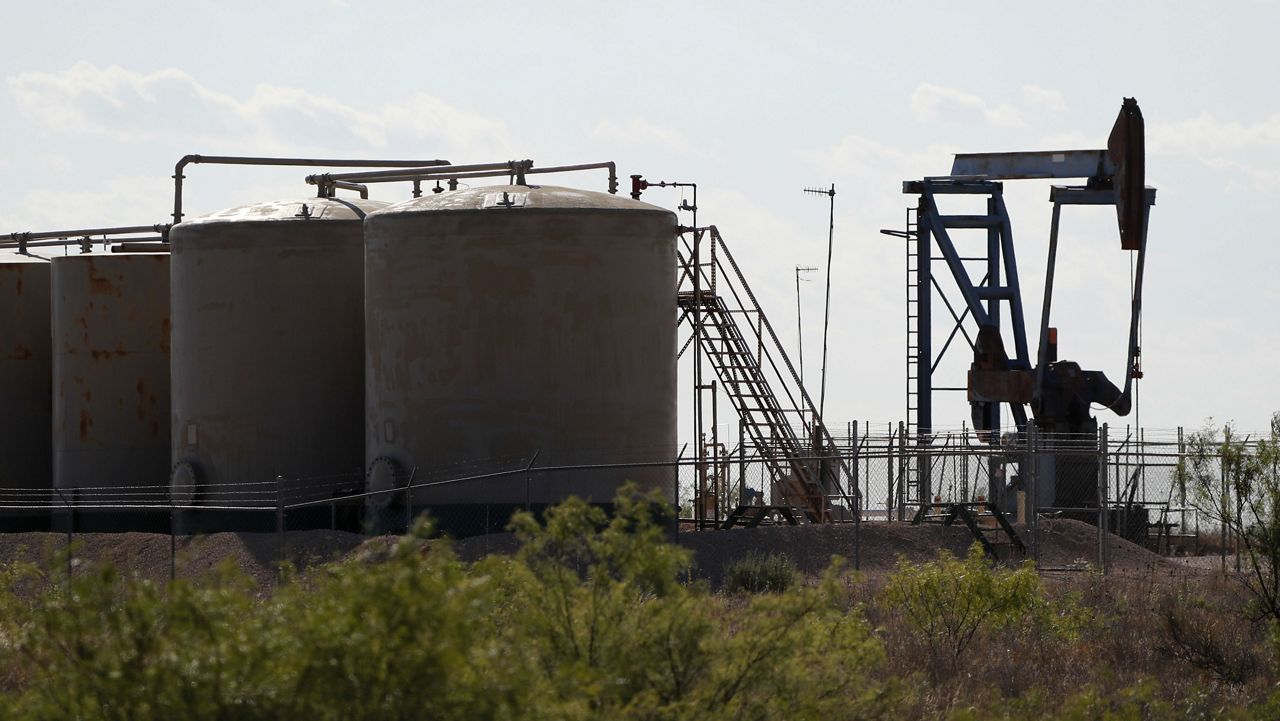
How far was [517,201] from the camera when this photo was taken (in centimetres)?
2536

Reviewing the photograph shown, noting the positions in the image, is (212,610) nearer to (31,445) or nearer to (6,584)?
(6,584)

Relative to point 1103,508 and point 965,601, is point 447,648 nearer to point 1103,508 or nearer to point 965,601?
point 965,601

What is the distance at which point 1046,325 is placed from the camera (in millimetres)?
34344

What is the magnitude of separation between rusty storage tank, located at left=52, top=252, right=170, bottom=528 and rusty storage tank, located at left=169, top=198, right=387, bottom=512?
305cm

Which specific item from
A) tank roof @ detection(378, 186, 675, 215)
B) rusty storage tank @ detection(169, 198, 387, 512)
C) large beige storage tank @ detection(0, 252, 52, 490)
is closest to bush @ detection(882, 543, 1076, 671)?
tank roof @ detection(378, 186, 675, 215)

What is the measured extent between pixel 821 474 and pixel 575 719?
21342mm

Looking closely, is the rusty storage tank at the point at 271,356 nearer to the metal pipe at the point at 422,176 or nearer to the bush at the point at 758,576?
the metal pipe at the point at 422,176

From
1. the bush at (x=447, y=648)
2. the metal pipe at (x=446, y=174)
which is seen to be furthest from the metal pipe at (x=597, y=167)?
the bush at (x=447, y=648)

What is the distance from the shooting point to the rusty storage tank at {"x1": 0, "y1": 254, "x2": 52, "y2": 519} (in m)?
32.9

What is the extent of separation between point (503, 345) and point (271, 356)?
14.2 feet

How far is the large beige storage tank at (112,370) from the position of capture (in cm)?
3039

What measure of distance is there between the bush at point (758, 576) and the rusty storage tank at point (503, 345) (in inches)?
158

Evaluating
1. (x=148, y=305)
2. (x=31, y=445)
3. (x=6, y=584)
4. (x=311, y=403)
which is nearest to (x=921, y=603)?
(x=6, y=584)

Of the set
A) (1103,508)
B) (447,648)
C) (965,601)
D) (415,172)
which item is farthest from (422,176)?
(447,648)
